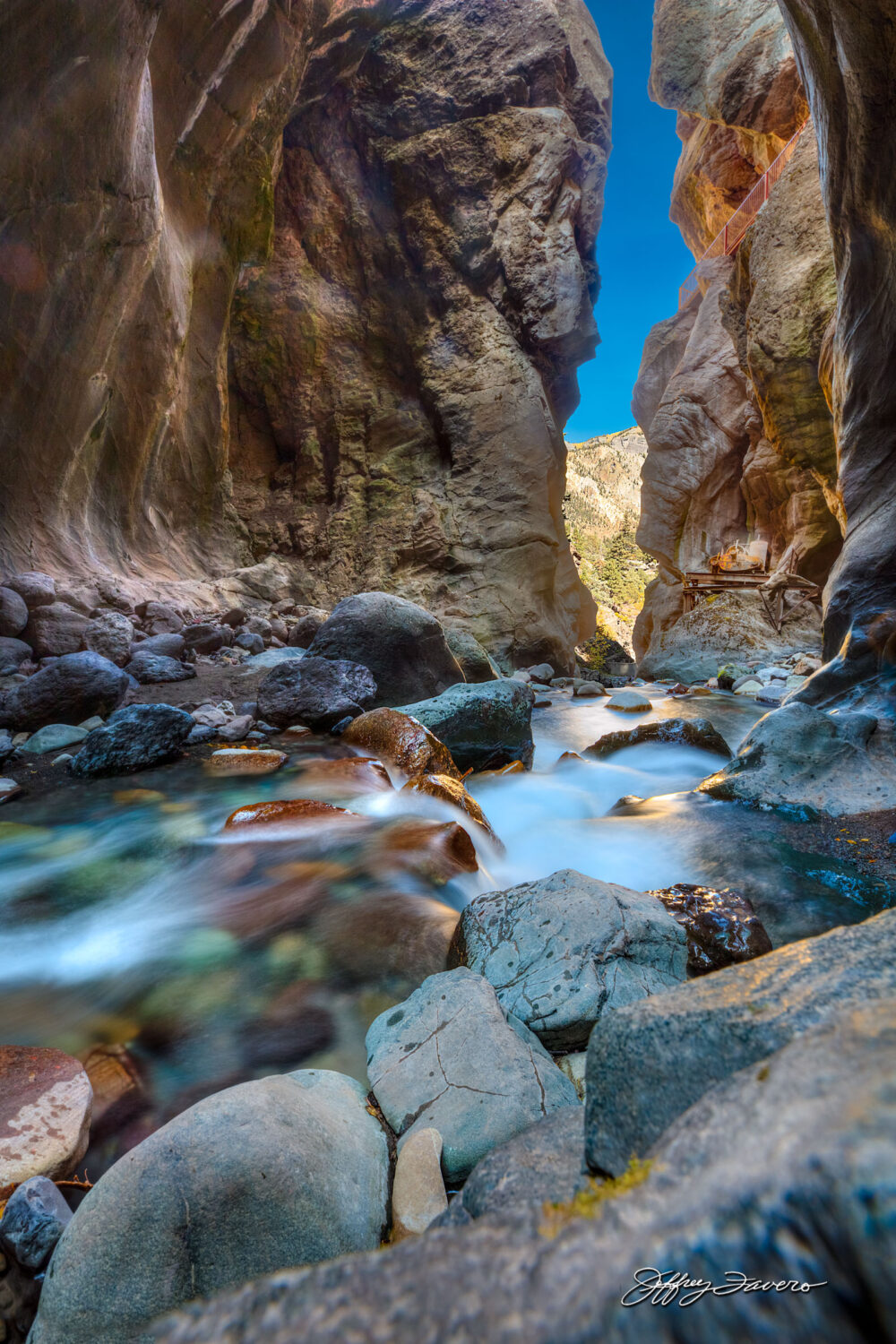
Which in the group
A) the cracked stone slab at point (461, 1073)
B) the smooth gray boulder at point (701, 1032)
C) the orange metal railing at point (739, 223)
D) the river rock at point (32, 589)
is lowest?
the cracked stone slab at point (461, 1073)

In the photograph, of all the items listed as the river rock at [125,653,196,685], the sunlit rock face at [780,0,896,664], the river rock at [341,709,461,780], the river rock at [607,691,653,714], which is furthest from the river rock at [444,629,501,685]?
the sunlit rock face at [780,0,896,664]

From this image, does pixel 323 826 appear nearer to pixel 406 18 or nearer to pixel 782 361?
pixel 782 361

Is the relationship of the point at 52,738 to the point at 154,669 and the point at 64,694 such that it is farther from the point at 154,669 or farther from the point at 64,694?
the point at 154,669

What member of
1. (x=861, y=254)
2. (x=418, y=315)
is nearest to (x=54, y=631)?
(x=861, y=254)

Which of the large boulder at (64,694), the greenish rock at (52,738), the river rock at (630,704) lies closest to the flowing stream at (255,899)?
the greenish rock at (52,738)

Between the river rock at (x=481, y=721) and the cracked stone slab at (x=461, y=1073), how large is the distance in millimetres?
3097

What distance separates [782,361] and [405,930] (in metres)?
15.1

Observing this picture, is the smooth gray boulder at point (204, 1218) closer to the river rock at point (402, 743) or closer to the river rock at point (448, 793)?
the river rock at point (448, 793)

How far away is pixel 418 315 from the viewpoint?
14016 millimetres

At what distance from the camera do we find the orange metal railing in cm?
1503

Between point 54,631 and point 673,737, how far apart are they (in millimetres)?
6129

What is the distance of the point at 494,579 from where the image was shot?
1285cm

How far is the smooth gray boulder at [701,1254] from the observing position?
0.37 m

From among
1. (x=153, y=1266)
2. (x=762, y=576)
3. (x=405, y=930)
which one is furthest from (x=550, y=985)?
(x=762, y=576)
